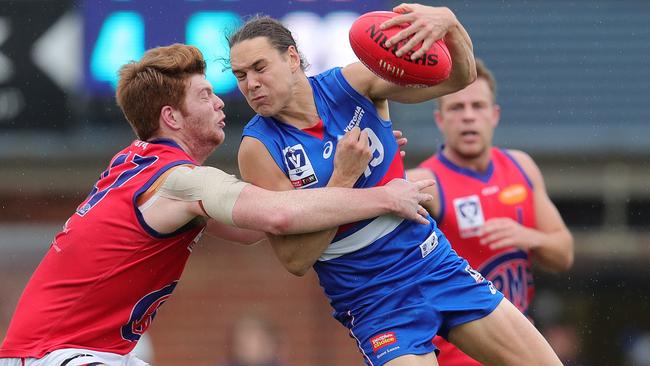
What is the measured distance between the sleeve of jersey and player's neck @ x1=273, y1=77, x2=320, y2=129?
1.49 feet

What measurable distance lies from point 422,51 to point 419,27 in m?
0.11

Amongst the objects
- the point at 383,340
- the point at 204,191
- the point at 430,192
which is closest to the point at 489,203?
the point at 430,192

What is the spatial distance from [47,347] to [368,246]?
1.42 metres

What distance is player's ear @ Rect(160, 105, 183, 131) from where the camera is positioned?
5.29 meters

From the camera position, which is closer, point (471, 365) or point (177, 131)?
point (177, 131)

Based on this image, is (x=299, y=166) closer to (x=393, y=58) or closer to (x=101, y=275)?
(x=393, y=58)

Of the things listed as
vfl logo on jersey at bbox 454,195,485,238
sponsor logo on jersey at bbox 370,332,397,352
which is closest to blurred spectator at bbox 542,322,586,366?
vfl logo on jersey at bbox 454,195,485,238

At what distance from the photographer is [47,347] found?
4895 mm

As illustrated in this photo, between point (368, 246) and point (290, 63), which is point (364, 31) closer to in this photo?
point (290, 63)

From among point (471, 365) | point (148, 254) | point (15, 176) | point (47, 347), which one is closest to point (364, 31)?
point (148, 254)

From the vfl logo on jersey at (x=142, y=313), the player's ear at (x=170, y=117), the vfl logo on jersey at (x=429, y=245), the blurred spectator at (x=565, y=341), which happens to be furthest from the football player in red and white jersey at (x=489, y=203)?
the blurred spectator at (x=565, y=341)

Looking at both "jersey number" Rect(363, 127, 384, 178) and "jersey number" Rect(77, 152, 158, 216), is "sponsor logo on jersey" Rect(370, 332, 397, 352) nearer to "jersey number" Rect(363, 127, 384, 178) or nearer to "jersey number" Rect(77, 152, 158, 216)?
"jersey number" Rect(363, 127, 384, 178)

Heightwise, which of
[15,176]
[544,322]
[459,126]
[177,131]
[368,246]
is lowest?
[544,322]

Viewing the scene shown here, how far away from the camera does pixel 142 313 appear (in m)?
5.11
